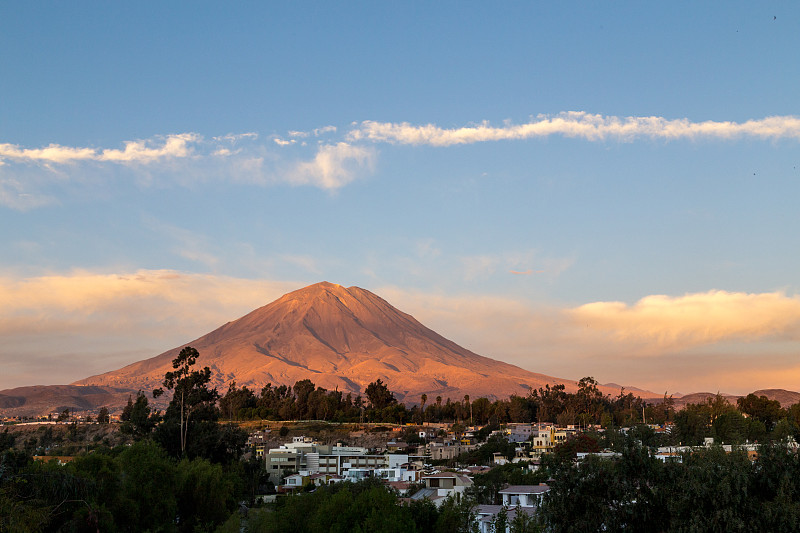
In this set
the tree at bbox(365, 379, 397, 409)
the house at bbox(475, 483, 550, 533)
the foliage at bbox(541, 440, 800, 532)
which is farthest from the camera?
the tree at bbox(365, 379, 397, 409)

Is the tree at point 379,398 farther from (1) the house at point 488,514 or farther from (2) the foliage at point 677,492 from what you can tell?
(2) the foliage at point 677,492

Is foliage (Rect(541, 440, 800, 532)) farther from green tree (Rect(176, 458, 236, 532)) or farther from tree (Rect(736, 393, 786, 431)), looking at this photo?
tree (Rect(736, 393, 786, 431))

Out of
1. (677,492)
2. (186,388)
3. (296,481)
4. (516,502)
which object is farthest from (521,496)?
(186,388)

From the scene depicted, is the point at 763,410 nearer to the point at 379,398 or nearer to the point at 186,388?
the point at 379,398

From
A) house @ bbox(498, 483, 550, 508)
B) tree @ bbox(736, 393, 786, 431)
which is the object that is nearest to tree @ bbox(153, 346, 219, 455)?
house @ bbox(498, 483, 550, 508)

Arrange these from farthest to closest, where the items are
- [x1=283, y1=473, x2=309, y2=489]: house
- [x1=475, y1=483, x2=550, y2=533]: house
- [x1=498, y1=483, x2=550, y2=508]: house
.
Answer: [x1=283, y1=473, x2=309, y2=489]: house < [x1=498, y1=483, x2=550, y2=508]: house < [x1=475, y1=483, x2=550, y2=533]: house

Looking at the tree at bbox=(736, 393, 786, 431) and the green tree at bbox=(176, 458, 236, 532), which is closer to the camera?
the green tree at bbox=(176, 458, 236, 532)

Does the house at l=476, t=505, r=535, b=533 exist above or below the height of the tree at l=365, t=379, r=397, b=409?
below

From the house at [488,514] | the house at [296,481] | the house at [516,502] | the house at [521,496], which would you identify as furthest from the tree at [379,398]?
the house at [488,514]

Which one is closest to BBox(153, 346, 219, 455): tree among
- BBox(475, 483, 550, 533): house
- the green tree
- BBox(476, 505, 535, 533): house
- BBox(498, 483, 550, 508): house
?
the green tree

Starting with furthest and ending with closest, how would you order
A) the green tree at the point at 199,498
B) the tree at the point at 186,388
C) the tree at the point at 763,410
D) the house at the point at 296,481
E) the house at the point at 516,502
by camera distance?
the tree at the point at 763,410
the house at the point at 296,481
the tree at the point at 186,388
the house at the point at 516,502
the green tree at the point at 199,498

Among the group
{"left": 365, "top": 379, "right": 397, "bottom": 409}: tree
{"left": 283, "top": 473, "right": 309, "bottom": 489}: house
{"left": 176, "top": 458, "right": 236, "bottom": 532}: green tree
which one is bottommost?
{"left": 283, "top": 473, "right": 309, "bottom": 489}: house
